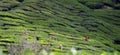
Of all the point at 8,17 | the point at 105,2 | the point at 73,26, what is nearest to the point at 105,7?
the point at 105,2

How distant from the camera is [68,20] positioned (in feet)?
431

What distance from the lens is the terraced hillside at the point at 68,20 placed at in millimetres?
98625

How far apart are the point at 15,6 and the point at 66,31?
30377 mm

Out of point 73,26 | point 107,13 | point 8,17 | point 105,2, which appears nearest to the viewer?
point 8,17

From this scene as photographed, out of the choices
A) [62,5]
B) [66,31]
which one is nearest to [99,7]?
[62,5]

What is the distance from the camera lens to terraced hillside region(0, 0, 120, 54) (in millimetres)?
98625

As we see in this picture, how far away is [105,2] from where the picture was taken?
156 metres

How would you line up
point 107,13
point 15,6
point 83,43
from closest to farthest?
point 83,43 → point 15,6 → point 107,13

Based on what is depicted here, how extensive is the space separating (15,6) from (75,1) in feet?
112

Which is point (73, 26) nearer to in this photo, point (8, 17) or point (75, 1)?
point (8, 17)

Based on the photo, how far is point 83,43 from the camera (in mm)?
96938

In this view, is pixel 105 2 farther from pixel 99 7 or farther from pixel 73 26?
pixel 73 26

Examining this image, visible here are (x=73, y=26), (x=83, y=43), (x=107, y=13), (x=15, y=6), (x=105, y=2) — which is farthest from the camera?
(x=105, y=2)

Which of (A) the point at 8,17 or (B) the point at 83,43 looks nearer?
(B) the point at 83,43
